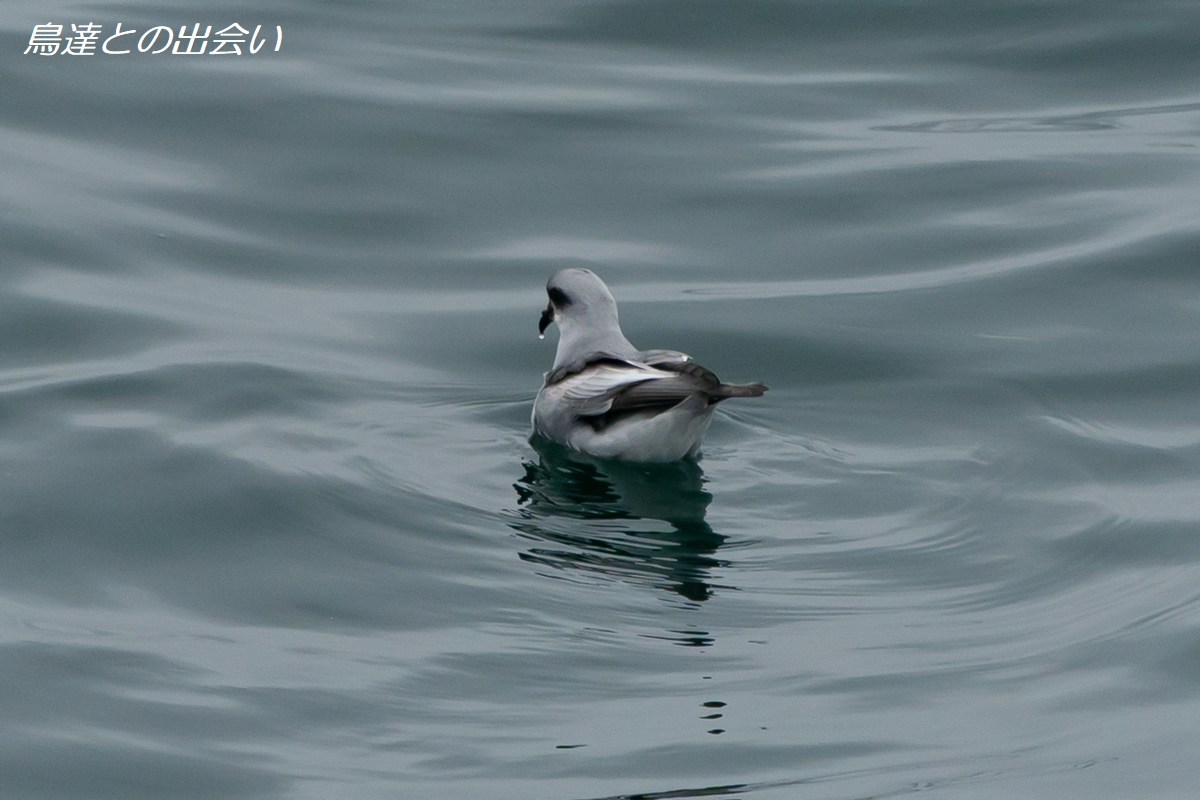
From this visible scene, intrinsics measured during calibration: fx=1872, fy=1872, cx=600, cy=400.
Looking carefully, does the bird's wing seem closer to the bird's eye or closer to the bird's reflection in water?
the bird's reflection in water

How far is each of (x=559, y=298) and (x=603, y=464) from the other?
135cm

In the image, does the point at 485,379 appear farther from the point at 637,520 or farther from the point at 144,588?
the point at 144,588

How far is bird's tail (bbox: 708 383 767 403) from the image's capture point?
8.26 metres

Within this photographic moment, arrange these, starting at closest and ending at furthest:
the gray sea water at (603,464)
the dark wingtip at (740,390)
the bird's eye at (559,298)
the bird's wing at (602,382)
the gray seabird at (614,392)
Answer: the gray sea water at (603,464)
the dark wingtip at (740,390)
the gray seabird at (614,392)
the bird's wing at (602,382)
the bird's eye at (559,298)

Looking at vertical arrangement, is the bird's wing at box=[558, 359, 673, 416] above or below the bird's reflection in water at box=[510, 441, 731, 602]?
above

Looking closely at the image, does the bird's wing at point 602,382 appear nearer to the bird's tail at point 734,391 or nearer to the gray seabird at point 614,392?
the gray seabird at point 614,392

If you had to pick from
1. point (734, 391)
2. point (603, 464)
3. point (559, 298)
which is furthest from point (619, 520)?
point (559, 298)

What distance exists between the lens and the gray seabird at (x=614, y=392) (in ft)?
28.7

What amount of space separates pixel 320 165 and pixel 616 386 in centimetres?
530

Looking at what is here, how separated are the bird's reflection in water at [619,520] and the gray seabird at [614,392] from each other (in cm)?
13

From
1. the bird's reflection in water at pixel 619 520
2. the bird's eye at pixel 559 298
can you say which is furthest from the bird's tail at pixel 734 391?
the bird's eye at pixel 559 298

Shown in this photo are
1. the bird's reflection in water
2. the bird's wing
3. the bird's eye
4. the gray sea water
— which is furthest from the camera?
the bird's eye

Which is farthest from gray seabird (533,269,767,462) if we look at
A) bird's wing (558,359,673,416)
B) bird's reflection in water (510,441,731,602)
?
bird's reflection in water (510,441,731,602)

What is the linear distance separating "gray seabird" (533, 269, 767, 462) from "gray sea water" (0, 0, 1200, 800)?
16 cm
